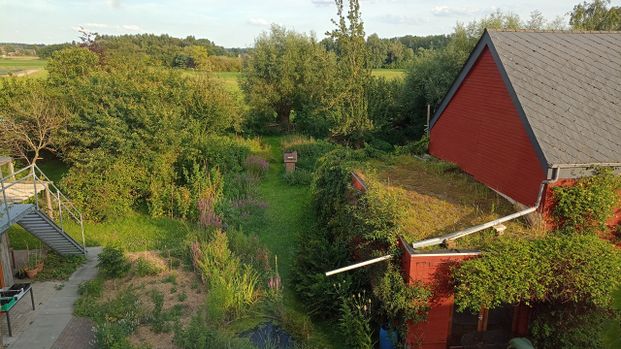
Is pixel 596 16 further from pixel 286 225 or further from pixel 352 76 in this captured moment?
pixel 286 225

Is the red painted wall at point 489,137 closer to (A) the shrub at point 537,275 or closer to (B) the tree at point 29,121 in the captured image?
(A) the shrub at point 537,275

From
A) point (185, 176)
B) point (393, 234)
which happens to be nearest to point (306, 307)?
Result: point (393, 234)

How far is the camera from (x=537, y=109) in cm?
925

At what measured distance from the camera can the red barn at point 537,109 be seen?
860 centimetres

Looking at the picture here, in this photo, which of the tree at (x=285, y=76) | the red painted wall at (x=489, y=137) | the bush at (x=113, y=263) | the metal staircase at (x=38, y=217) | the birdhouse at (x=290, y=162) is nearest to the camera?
the red painted wall at (x=489, y=137)

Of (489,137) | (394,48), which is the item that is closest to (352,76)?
(489,137)

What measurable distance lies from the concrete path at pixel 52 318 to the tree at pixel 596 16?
3433 centimetres

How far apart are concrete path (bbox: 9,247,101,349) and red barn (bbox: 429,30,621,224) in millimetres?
10165

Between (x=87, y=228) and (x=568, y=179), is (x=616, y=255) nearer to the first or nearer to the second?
(x=568, y=179)

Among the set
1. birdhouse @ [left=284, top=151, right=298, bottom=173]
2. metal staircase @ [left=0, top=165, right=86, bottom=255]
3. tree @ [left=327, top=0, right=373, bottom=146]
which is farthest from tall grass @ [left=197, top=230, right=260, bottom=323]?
tree @ [left=327, top=0, right=373, bottom=146]

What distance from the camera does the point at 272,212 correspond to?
16062 mm

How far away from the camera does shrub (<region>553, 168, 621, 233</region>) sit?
824 centimetres

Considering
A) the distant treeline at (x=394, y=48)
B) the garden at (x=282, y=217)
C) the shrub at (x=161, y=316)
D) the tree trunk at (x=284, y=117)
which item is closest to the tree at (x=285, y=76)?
the tree trunk at (x=284, y=117)

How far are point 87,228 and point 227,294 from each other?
325 inches
